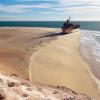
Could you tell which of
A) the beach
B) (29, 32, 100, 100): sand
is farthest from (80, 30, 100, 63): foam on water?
the beach

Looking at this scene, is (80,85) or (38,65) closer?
(80,85)

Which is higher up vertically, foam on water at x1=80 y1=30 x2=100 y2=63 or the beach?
the beach

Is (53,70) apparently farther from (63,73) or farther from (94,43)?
(94,43)

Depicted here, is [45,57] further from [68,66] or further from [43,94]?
[43,94]

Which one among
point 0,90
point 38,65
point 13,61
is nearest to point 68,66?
point 38,65

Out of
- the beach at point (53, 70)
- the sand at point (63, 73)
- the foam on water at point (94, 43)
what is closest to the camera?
the sand at point (63, 73)

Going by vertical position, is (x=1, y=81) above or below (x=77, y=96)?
above

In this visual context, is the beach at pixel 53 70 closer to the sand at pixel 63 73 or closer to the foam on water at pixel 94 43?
the sand at pixel 63 73

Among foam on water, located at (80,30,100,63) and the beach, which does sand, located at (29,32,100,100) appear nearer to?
the beach

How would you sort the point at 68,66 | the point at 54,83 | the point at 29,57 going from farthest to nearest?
the point at 29,57
the point at 68,66
the point at 54,83

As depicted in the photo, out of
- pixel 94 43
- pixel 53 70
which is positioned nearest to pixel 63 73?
pixel 53 70

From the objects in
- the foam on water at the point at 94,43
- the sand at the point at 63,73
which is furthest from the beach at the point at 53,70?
the foam on water at the point at 94,43
